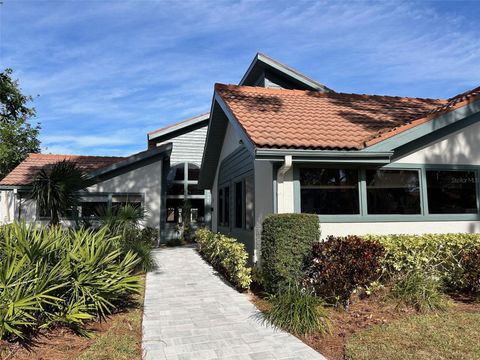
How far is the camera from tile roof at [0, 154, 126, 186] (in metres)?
16.6

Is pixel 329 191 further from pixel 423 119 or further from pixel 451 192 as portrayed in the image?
pixel 451 192

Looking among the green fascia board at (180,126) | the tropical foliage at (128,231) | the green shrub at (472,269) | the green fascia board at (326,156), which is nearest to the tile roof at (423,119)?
the green fascia board at (326,156)

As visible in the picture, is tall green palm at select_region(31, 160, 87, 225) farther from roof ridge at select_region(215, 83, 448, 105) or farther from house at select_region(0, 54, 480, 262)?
roof ridge at select_region(215, 83, 448, 105)

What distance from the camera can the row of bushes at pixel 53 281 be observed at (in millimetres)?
4727

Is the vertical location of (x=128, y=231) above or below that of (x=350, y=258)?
above

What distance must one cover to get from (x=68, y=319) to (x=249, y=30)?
10.5m

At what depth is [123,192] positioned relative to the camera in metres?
16.8

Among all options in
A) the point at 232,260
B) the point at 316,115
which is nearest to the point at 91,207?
the point at 232,260

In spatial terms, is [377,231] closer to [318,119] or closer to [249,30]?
[318,119]

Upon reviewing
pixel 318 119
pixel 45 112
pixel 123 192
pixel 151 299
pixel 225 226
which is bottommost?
pixel 151 299

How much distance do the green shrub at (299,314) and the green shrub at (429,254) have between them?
199cm

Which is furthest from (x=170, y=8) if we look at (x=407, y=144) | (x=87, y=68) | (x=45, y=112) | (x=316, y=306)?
(x=45, y=112)

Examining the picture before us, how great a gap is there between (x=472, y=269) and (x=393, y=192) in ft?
7.08

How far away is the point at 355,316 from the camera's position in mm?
5812
